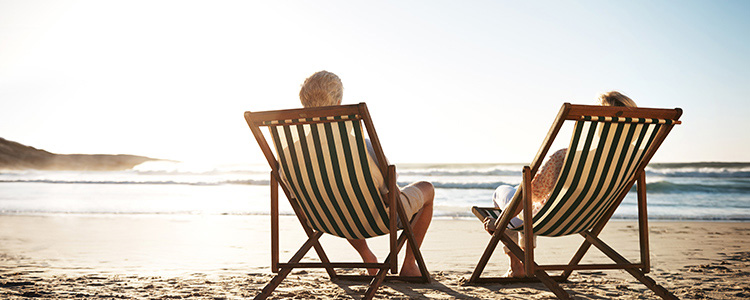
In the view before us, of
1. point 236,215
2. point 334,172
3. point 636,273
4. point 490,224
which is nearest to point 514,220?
point 490,224

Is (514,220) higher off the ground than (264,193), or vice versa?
(264,193)

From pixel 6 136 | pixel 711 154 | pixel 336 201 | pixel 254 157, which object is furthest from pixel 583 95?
pixel 6 136

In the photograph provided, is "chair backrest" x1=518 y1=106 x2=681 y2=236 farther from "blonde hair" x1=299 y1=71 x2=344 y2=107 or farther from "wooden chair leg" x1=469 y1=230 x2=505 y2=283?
"blonde hair" x1=299 y1=71 x2=344 y2=107

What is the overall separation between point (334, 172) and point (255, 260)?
6.43ft

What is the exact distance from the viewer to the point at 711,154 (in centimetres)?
1747

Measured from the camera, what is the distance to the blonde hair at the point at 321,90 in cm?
280

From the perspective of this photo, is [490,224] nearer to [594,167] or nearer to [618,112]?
[594,167]

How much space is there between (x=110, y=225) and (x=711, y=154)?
16650mm

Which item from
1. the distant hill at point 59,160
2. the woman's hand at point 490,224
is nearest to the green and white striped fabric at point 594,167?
the woman's hand at point 490,224

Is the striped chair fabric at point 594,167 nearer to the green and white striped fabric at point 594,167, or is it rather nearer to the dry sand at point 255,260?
the green and white striped fabric at point 594,167

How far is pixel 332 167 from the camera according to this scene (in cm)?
265

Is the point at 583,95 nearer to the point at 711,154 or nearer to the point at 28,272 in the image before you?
the point at 711,154

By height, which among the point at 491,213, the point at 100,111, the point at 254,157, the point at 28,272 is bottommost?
the point at 28,272

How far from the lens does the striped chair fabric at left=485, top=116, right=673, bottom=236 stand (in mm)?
2461
